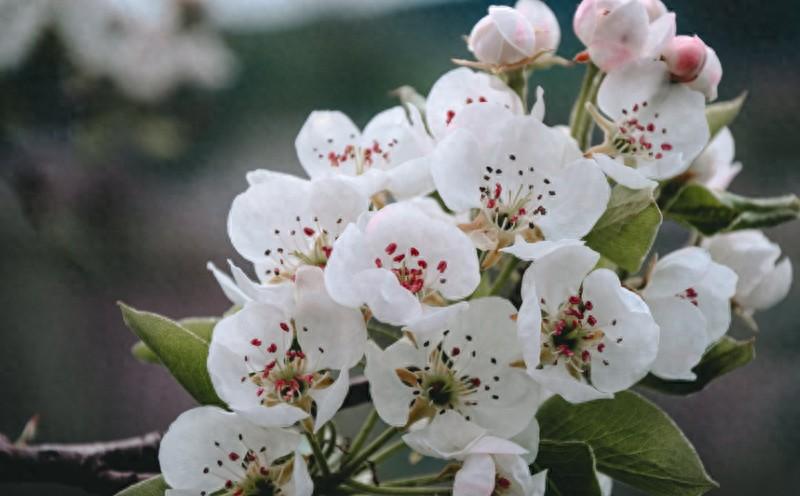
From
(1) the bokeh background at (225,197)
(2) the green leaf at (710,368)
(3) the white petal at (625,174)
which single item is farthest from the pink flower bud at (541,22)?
(1) the bokeh background at (225,197)

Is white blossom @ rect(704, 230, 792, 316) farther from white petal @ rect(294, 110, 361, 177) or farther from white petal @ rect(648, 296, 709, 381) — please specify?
white petal @ rect(294, 110, 361, 177)

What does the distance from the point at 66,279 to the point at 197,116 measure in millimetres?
327

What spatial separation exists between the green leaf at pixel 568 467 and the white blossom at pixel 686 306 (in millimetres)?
76

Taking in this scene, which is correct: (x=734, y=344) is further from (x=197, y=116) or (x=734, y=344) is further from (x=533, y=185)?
(x=197, y=116)

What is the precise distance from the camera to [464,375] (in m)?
0.55

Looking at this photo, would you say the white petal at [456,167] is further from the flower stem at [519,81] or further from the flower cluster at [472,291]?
the flower stem at [519,81]

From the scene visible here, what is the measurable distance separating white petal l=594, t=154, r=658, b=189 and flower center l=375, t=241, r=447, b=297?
0.39 ft

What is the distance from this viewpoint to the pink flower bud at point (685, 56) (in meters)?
0.59

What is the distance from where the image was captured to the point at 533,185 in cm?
57

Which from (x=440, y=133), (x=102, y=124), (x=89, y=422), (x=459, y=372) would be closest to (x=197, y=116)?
(x=102, y=124)

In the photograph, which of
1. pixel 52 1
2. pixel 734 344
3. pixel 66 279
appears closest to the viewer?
pixel 734 344

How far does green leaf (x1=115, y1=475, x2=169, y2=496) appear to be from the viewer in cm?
56

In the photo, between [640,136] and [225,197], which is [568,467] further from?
[225,197]

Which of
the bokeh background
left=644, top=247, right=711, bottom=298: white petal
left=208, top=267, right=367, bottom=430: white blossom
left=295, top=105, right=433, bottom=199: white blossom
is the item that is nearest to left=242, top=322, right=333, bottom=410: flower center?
left=208, top=267, right=367, bottom=430: white blossom
